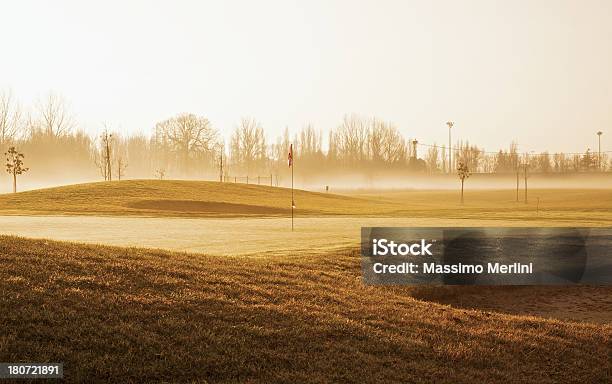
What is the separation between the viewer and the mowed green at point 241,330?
8.82 meters

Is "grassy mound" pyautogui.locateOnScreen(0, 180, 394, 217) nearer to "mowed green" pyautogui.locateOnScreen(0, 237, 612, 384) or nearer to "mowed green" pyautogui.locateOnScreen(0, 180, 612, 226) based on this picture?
"mowed green" pyautogui.locateOnScreen(0, 180, 612, 226)

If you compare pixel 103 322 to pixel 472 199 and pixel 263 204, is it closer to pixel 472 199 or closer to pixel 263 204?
pixel 263 204

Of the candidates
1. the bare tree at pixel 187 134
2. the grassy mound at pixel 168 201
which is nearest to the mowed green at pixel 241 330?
the grassy mound at pixel 168 201

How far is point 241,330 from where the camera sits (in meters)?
10.3

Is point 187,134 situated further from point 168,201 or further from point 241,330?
point 241,330

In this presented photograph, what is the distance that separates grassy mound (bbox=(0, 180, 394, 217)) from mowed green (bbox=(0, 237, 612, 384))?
39714 mm

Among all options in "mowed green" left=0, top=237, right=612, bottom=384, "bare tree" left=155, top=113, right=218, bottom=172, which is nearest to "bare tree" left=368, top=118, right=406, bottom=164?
"bare tree" left=155, top=113, right=218, bottom=172

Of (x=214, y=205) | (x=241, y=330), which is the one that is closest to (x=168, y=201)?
(x=214, y=205)

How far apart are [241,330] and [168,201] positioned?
54211 millimetres

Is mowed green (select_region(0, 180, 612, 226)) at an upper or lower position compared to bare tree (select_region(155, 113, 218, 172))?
lower

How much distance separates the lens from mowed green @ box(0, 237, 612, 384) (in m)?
8.82

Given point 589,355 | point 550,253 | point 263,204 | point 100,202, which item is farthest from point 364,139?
A: point 589,355

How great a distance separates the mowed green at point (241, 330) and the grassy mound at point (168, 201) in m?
39.7

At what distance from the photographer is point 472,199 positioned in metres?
108
